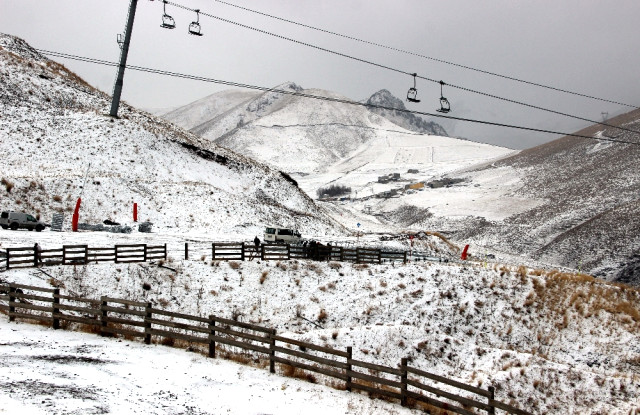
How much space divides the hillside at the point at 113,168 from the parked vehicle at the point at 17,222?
576cm

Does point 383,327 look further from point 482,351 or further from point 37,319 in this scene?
point 37,319

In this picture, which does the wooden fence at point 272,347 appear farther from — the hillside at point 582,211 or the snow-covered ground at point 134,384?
the hillside at point 582,211

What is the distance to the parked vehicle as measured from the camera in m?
37.8

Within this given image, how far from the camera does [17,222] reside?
38188 mm

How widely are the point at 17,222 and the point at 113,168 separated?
60.5 ft

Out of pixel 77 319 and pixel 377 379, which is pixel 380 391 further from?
pixel 77 319

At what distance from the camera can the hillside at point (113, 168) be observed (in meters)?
49.2

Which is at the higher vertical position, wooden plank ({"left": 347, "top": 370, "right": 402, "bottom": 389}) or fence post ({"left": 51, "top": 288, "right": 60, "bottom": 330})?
fence post ({"left": 51, "top": 288, "right": 60, "bottom": 330})

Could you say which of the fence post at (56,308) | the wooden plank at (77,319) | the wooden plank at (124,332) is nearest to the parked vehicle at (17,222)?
the fence post at (56,308)

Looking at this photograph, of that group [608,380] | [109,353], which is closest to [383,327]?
[608,380]

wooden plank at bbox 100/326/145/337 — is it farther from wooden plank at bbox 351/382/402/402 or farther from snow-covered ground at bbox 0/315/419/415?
wooden plank at bbox 351/382/402/402

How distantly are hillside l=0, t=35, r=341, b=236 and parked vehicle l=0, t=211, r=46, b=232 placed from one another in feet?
18.9

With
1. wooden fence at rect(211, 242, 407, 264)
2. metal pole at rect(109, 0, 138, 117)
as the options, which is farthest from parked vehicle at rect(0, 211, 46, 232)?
metal pole at rect(109, 0, 138, 117)

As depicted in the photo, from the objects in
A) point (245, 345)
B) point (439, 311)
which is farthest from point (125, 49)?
point (245, 345)
